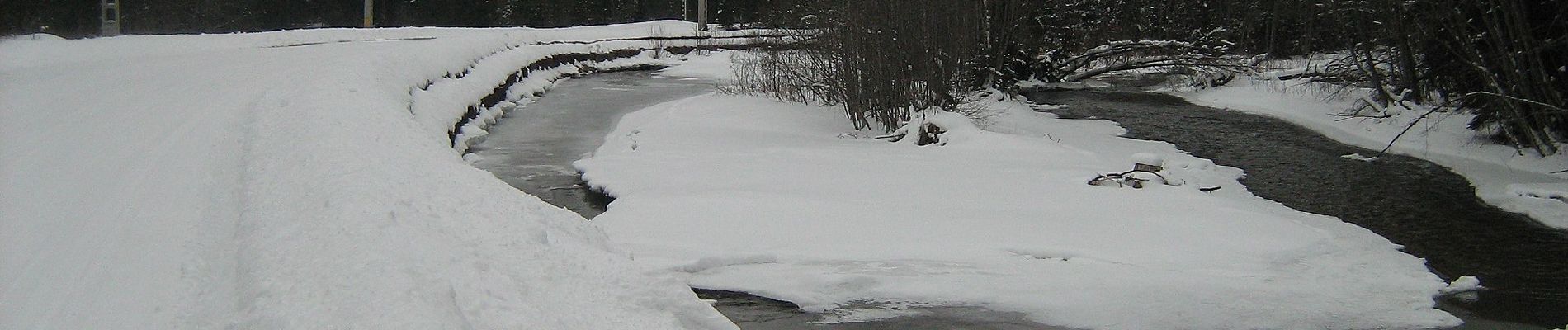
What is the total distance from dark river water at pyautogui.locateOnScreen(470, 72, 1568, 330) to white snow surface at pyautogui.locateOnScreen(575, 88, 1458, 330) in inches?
10.3

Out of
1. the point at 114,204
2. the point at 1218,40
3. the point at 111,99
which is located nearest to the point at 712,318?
the point at 114,204

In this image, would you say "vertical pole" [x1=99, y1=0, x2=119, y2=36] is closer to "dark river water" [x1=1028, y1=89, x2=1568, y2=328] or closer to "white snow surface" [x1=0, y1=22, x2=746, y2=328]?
"white snow surface" [x1=0, y1=22, x2=746, y2=328]

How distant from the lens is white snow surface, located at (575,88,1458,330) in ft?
24.1

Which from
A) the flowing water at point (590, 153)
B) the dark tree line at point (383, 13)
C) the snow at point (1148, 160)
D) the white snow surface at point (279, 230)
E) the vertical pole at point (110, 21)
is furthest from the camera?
Result: the dark tree line at point (383, 13)

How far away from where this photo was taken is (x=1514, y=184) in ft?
40.8

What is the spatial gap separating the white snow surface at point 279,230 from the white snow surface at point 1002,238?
1.14 meters

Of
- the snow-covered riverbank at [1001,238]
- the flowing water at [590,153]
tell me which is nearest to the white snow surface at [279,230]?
the flowing water at [590,153]

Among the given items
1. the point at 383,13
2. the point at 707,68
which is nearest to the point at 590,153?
the point at 707,68

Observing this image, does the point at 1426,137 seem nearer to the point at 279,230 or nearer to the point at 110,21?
the point at 279,230

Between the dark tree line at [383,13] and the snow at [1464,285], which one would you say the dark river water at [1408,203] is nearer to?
the snow at [1464,285]

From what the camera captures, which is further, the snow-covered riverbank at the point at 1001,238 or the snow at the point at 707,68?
the snow at the point at 707,68

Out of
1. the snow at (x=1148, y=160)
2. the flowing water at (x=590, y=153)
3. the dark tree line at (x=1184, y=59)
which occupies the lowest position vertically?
the flowing water at (x=590, y=153)

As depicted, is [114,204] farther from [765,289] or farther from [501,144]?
[501,144]

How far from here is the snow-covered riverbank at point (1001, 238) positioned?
24.1ft
